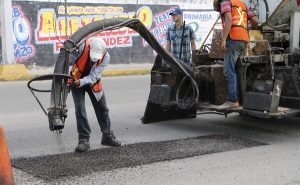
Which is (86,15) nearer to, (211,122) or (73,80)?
(211,122)

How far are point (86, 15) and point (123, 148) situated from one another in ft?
43.6

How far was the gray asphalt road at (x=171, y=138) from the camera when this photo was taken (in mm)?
5508

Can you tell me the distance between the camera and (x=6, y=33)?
1727cm

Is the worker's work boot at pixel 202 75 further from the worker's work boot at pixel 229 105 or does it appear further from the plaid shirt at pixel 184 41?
the plaid shirt at pixel 184 41

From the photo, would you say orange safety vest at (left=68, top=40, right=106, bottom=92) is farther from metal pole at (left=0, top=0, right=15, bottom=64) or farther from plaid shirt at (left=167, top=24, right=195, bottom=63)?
metal pole at (left=0, top=0, right=15, bottom=64)

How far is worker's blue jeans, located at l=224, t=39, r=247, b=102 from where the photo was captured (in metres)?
7.53

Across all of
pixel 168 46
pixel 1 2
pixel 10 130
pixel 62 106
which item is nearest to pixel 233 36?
pixel 168 46

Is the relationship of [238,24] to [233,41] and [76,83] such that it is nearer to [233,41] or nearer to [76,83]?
[233,41]

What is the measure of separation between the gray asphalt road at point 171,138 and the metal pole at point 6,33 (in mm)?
5902

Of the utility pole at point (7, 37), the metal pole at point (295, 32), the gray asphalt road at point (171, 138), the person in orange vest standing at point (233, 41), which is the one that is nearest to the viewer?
the gray asphalt road at point (171, 138)

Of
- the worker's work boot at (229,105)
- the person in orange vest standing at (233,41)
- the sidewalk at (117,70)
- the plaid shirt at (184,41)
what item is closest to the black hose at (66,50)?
the person in orange vest standing at (233,41)

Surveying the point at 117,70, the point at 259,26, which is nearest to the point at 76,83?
the point at 259,26

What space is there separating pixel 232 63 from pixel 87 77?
2178 millimetres

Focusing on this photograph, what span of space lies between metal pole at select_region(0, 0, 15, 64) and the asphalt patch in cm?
1121
